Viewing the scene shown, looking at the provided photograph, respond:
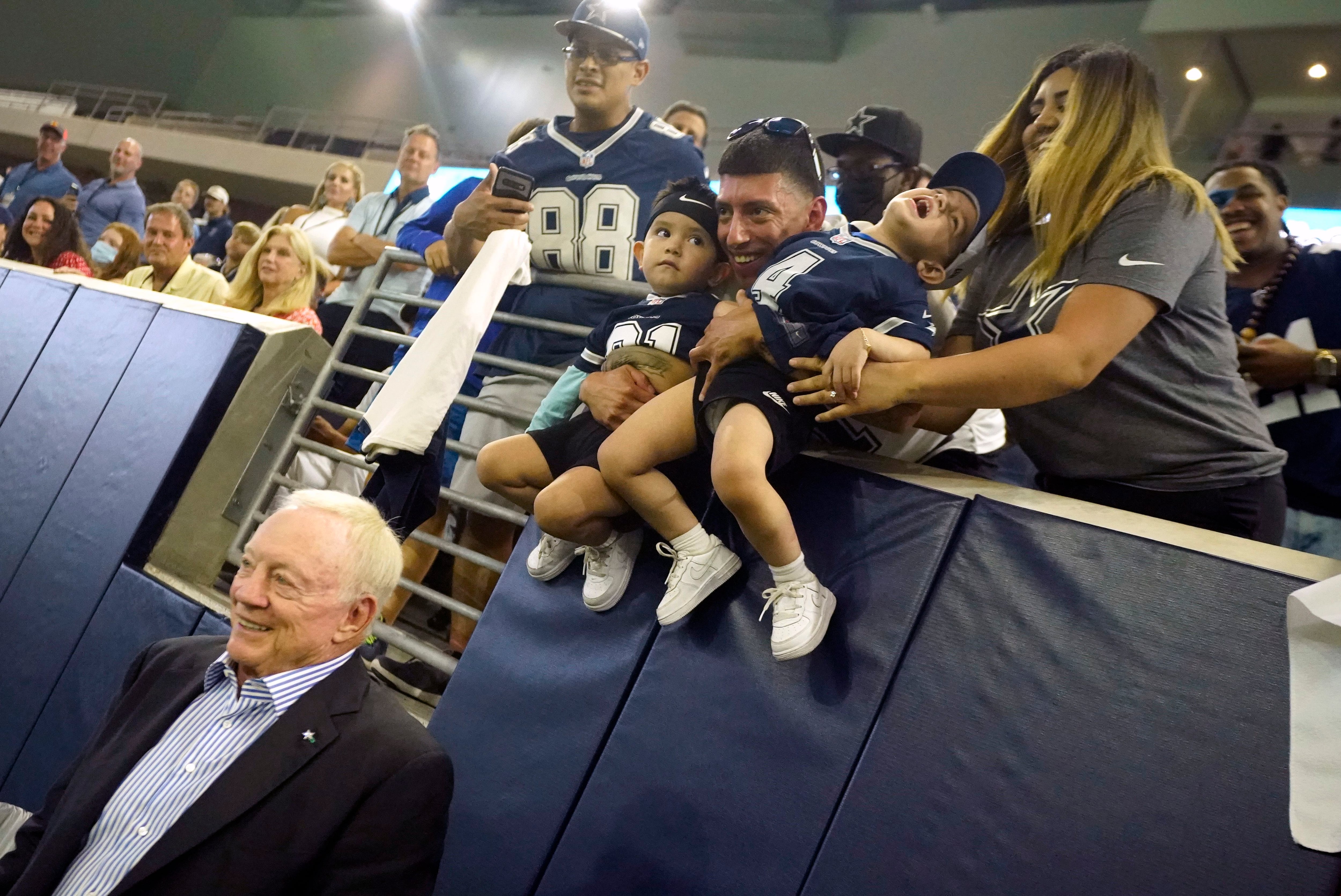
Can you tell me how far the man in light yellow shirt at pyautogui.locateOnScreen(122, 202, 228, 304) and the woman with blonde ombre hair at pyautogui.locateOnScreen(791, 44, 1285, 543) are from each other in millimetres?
4562

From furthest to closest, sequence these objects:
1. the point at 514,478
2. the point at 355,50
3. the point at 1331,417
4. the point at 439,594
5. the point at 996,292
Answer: the point at 355,50
the point at 439,594
the point at 1331,417
the point at 514,478
the point at 996,292

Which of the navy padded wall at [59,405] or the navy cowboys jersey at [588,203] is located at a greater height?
the navy cowboys jersey at [588,203]

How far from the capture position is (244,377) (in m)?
3.72

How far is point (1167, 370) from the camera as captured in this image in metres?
1.84

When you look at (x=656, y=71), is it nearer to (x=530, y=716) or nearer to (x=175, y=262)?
(x=175, y=262)

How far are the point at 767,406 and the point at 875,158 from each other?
1.04 m

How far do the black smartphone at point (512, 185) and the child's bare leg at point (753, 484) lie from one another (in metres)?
1.36

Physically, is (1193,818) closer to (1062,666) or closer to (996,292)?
(1062,666)

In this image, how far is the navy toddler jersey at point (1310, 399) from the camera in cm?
253

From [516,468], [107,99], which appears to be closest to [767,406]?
[516,468]

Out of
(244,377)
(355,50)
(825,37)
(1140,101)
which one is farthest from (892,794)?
(355,50)

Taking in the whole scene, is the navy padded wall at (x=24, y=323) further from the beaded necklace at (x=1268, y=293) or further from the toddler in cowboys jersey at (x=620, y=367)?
the beaded necklace at (x=1268, y=293)

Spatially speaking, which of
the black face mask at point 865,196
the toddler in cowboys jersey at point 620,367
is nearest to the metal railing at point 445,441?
the toddler in cowboys jersey at point 620,367

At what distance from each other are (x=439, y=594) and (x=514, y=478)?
706mm
